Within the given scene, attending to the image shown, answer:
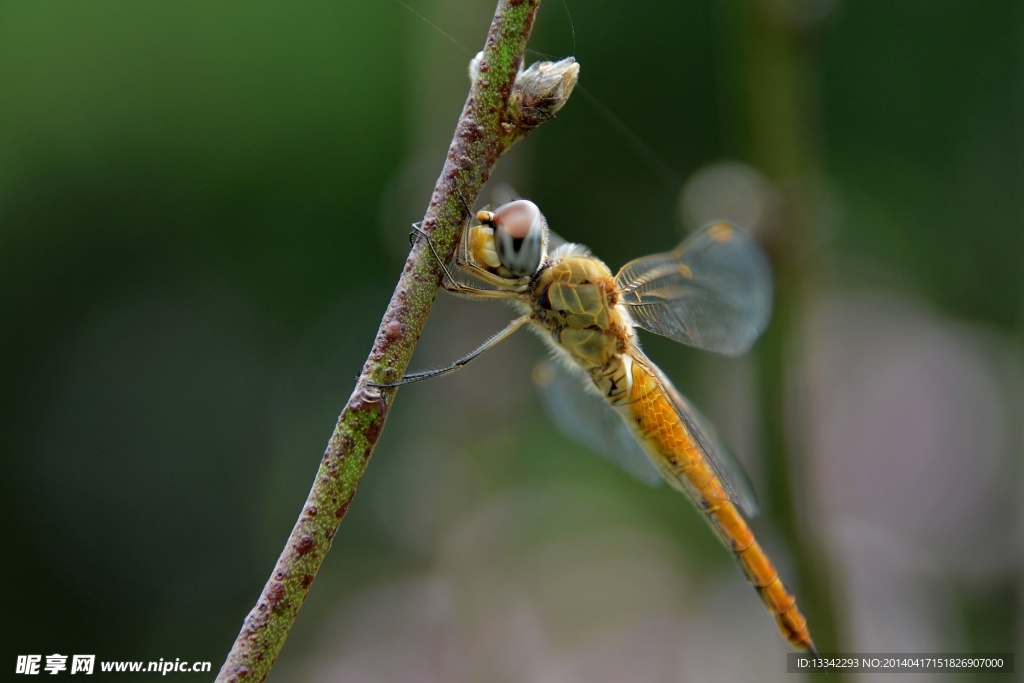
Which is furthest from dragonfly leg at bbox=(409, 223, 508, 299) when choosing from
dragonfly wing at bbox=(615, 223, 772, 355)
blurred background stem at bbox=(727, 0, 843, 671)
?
blurred background stem at bbox=(727, 0, 843, 671)

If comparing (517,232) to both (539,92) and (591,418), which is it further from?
(591,418)

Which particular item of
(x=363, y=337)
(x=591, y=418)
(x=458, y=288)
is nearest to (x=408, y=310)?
(x=458, y=288)

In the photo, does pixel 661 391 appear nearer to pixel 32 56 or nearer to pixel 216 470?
pixel 216 470

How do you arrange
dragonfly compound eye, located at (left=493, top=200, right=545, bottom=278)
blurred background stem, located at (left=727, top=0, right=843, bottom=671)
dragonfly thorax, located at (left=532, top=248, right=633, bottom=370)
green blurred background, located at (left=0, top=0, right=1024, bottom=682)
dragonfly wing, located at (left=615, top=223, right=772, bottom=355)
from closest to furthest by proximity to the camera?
1. dragonfly compound eye, located at (left=493, top=200, right=545, bottom=278)
2. dragonfly thorax, located at (left=532, top=248, right=633, bottom=370)
3. blurred background stem, located at (left=727, top=0, right=843, bottom=671)
4. dragonfly wing, located at (left=615, top=223, right=772, bottom=355)
5. green blurred background, located at (left=0, top=0, right=1024, bottom=682)

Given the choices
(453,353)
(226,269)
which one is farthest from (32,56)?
(453,353)

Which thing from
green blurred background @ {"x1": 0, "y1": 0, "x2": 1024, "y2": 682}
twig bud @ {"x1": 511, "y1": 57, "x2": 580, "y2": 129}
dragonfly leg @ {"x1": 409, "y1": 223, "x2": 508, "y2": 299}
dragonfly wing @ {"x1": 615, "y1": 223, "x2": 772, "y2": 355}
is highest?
twig bud @ {"x1": 511, "y1": 57, "x2": 580, "y2": 129}

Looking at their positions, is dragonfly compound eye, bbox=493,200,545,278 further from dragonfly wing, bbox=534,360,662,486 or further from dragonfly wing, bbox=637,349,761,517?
dragonfly wing, bbox=534,360,662,486
